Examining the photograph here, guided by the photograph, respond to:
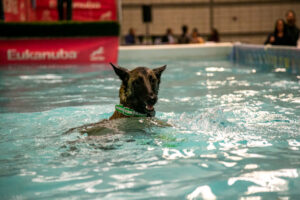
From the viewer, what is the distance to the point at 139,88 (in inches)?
156

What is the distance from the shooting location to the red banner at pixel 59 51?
12.1m

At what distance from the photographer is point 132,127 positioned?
3.94m

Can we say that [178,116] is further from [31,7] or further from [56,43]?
[31,7]

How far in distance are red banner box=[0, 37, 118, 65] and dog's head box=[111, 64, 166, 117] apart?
27.6 ft

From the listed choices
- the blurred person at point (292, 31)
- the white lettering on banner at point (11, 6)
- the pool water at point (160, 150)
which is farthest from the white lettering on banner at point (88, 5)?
the pool water at point (160, 150)

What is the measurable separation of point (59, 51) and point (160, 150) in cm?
948

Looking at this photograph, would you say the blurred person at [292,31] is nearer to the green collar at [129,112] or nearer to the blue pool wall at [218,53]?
the blue pool wall at [218,53]

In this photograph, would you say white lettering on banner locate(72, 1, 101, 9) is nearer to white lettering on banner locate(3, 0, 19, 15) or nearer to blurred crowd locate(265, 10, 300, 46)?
white lettering on banner locate(3, 0, 19, 15)

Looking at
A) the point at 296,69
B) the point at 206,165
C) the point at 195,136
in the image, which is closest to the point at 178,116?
the point at 195,136

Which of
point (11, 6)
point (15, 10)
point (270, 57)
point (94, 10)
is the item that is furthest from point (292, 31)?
point (15, 10)

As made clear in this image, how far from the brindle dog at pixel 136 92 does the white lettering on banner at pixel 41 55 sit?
8518 millimetres

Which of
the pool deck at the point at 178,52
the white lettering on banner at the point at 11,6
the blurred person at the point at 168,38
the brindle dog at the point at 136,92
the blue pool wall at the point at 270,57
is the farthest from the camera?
the blurred person at the point at 168,38

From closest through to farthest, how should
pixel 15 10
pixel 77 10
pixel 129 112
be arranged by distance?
pixel 129 112
pixel 15 10
pixel 77 10

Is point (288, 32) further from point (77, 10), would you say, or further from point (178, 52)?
point (77, 10)
